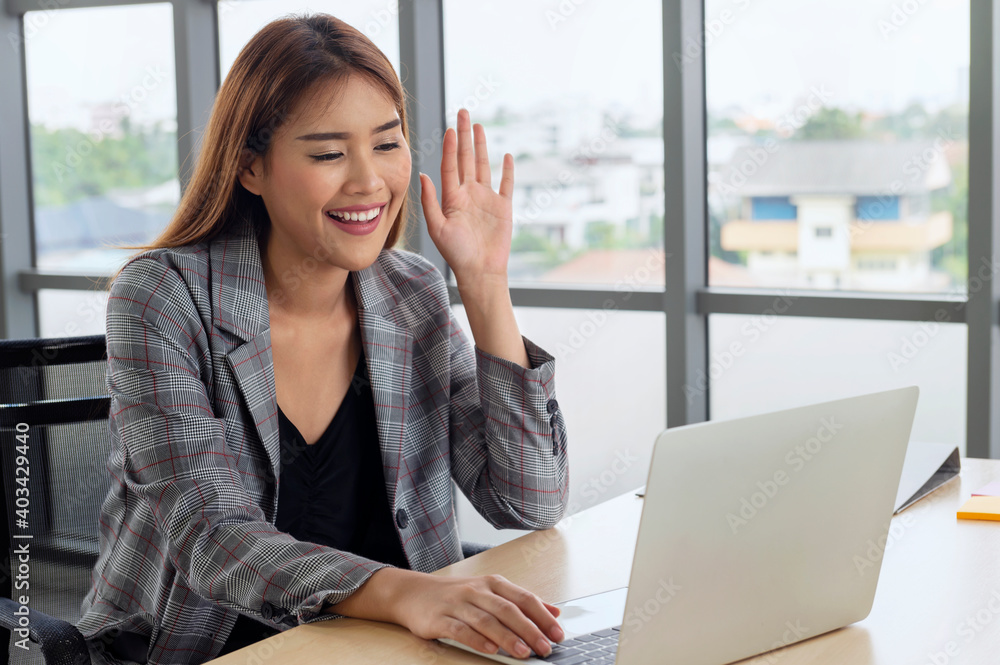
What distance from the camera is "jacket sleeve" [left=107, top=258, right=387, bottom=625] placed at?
3.84ft

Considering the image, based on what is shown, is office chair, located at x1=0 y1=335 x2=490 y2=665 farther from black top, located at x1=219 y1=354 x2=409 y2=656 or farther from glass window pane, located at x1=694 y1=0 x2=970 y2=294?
glass window pane, located at x1=694 y1=0 x2=970 y2=294

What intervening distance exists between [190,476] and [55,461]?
1.30 feet

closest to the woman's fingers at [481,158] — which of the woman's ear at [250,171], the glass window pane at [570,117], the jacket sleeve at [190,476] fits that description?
the woman's ear at [250,171]

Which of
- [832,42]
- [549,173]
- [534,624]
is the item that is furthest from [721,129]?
[534,624]

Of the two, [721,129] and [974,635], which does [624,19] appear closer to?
[721,129]

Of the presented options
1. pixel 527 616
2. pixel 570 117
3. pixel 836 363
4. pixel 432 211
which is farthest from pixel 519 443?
pixel 570 117

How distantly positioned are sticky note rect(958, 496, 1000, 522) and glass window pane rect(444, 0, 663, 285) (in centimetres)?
141

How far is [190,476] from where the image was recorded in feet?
4.20

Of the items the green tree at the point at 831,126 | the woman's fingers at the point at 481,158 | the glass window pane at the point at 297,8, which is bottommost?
the woman's fingers at the point at 481,158

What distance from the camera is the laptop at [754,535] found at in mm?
887

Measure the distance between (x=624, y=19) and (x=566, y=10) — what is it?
17 cm

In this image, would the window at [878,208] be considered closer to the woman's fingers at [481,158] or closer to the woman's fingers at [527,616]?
the woman's fingers at [481,158]

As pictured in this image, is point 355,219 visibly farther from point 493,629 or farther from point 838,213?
point 838,213

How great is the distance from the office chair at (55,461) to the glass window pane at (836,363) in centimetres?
137
